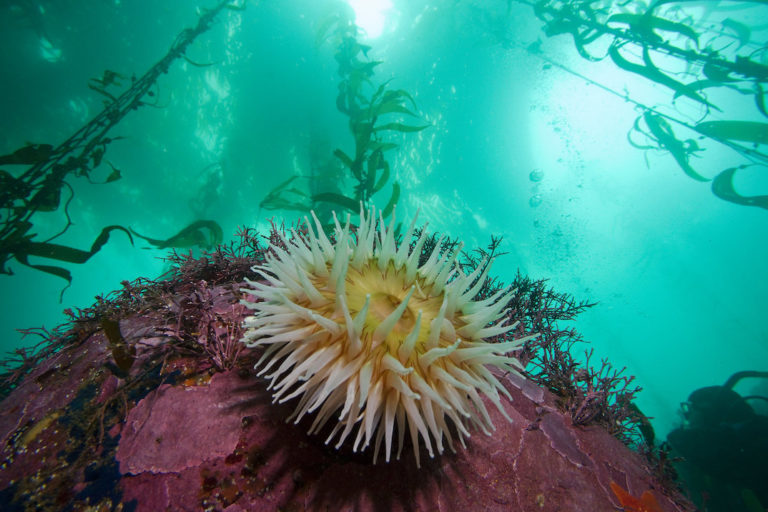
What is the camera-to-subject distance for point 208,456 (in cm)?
163

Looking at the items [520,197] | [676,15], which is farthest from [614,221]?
[676,15]

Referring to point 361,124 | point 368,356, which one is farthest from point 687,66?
point 368,356

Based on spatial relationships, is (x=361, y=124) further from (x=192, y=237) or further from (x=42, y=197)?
(x=42, y=197)

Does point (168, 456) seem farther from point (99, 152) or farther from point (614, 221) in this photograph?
point (614, 221)

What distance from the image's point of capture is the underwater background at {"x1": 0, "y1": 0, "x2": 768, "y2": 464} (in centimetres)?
1449

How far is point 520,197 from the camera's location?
35500 millimetres

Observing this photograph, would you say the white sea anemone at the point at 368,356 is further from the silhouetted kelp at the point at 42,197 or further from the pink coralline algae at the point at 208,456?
the silhouetted kelp at the point at 42,197

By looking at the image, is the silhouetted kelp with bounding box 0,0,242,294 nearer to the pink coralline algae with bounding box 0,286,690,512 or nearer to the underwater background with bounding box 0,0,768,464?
the underwater background with bounding box 0,0,768,464

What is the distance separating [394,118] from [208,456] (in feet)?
87.8

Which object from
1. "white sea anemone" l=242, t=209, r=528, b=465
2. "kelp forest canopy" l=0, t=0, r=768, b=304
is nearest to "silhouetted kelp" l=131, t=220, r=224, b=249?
"kelp forest canopy" l=0, t=0, r=768, b=304

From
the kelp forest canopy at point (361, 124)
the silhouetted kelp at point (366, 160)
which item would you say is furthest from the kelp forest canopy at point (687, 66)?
the silhouetted kelp at point (366, 160)

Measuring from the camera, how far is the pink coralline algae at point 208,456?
1525mm

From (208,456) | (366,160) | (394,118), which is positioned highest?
(394,118)

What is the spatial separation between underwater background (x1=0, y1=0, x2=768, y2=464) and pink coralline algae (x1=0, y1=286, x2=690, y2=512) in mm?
4323
